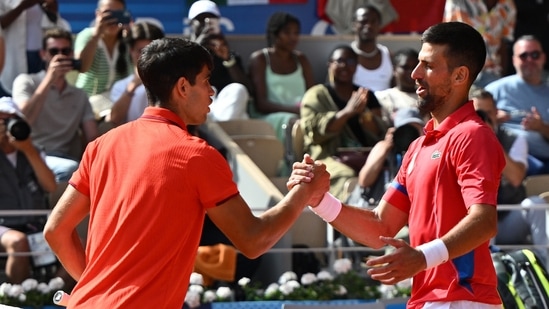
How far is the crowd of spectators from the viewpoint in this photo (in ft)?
31.0

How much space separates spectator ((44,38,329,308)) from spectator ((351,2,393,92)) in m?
7.06

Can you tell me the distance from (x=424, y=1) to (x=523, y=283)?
654 cm

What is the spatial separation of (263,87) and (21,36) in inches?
87.0

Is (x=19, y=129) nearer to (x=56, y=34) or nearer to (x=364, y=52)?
(x=56, y=34)

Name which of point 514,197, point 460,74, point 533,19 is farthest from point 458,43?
point 533,19

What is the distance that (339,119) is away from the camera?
382 inches

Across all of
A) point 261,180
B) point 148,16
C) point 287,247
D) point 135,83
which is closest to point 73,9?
point 148,16

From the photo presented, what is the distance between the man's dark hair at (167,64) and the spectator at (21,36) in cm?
609

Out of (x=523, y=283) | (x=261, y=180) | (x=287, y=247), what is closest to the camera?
(x=523, y=283)

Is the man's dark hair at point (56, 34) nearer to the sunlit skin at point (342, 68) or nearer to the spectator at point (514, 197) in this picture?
the sunlit skin at point (342, 68)

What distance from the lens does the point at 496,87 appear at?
10.7 meters

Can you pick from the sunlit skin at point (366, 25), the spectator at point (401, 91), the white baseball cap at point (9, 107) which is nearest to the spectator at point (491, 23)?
the sunlit skin at point (366, 25)

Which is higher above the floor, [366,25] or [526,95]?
[366,25]

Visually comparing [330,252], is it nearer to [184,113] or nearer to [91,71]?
[91,71]
